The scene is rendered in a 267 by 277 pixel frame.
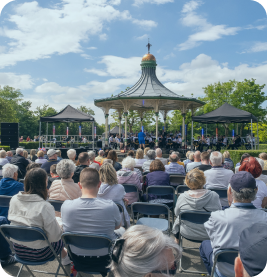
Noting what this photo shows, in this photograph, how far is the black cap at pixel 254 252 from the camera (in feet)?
4.40

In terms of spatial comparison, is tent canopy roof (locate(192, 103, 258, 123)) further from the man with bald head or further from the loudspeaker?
the loudspeaker

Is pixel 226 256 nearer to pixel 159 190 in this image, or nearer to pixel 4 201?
pixel 159 190

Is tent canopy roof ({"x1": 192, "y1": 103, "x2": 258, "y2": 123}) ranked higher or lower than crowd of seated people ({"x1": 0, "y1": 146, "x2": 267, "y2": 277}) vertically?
higher

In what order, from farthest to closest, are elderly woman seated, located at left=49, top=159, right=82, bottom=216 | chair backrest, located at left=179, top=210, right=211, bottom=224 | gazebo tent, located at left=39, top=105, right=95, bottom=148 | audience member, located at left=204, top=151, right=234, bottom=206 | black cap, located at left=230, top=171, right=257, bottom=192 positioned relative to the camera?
gazebo tent, located at left=39, top=105, right=95, bottom=148
audience member, located at left=204, top=151, right=234, bottom=206
elderly woman seated, located at left=49, top=159, right=82, bottom=216
chair backrest, located at left=179, top=210, right=211, bottom=224
black cap, located at left=230, top=171, right=257, bottom=192

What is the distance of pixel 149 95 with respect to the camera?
1958 cm

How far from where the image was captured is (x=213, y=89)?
135ft

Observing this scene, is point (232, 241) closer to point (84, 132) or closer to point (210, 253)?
point (210, 253)

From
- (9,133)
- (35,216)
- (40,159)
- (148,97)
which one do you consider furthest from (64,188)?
(9,133)

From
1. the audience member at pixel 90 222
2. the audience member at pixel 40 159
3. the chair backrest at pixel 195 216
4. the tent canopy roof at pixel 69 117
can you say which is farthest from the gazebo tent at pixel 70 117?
the audience member at pixel 90 222

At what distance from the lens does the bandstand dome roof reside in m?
19.5

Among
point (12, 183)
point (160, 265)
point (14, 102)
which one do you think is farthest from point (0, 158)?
point (14, 102)

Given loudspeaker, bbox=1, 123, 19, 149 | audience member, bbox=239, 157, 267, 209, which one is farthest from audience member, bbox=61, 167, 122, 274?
loudspeaker, bbox=1, 123, 19, 149

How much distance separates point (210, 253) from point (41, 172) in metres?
2.15

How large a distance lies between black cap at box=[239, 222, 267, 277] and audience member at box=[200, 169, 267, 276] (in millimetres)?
1277
